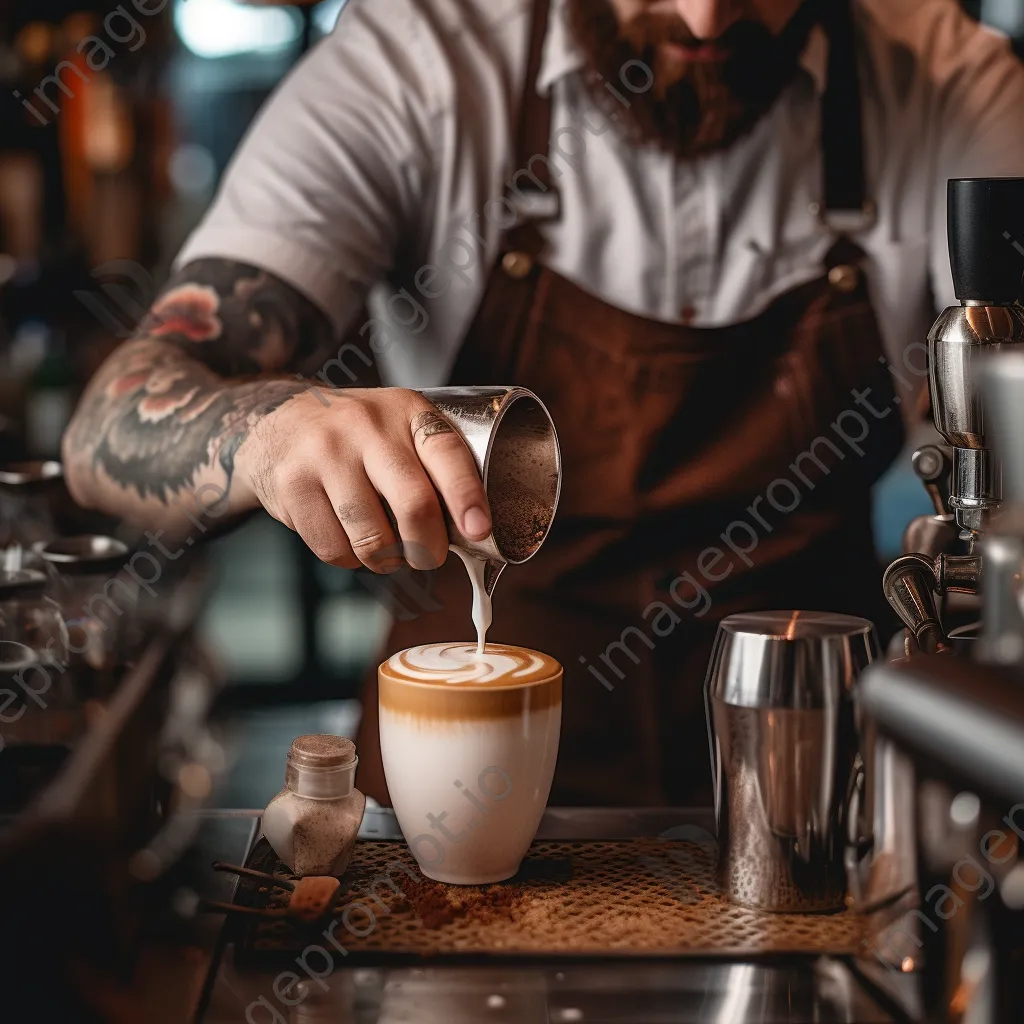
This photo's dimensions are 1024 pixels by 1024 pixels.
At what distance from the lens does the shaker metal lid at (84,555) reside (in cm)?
161

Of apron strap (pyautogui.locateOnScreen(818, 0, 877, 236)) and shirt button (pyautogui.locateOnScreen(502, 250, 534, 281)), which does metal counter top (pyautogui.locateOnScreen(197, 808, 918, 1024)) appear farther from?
apron strap (pyautogui.locateOnScreen(818, 0, 877, 236))

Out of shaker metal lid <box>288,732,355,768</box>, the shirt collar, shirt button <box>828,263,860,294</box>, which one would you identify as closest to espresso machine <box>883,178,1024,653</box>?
shaker metal lid <box>288,732,355,768</box>

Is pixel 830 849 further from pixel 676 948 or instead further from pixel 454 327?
pixel 454 327

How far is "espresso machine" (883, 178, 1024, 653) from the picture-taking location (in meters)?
1.12

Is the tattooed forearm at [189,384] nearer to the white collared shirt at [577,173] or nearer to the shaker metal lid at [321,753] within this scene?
the white collared shirt at [577,173]

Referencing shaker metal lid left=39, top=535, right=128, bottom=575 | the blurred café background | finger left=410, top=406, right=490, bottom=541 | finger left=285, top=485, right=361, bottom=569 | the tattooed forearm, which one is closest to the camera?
finger left=410, top=406, right=490, bottom=541

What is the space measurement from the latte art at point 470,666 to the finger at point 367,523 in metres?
0.10

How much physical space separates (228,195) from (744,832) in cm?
127

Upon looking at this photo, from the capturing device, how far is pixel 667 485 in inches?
78.4

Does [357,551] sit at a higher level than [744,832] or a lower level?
higher

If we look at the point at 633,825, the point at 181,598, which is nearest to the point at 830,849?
the point at 633,825

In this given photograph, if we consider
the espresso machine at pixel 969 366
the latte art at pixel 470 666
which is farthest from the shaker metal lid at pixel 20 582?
the espresso machine at pixel 969 366

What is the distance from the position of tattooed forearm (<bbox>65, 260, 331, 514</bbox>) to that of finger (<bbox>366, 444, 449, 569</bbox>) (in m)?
0.40

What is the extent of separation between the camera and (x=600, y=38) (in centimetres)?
202
